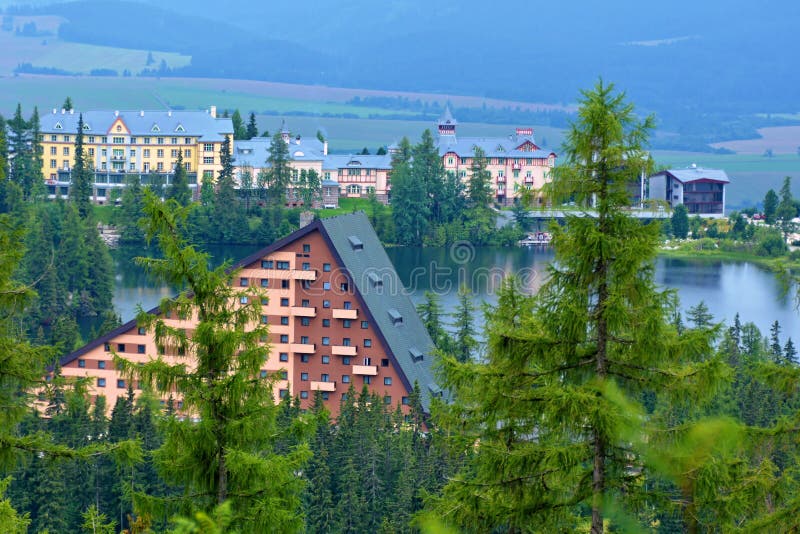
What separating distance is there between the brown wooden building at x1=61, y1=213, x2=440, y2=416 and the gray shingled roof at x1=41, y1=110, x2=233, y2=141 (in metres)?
61.1

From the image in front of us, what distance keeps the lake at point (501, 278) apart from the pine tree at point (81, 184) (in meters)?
2.58

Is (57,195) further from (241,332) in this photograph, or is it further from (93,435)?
(241,332)

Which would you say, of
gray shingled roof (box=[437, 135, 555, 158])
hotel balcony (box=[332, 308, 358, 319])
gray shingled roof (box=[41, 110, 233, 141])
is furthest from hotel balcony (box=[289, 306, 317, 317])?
gray shingled roof (box=[437, 135, 555, 158])

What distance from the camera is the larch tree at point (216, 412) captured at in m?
13.8

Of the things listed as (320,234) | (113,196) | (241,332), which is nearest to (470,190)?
(113,196)

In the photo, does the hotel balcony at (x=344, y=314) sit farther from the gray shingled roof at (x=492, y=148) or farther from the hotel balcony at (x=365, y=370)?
the gray shingled roof at (x=492, y=148)

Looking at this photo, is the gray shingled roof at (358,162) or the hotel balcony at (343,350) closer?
the hotel balcony at (343,350)

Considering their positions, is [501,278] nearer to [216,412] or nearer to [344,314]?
[344,314]

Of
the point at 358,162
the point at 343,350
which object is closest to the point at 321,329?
the point at 343,350

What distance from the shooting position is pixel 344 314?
131 feet

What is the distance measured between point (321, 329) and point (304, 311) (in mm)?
558

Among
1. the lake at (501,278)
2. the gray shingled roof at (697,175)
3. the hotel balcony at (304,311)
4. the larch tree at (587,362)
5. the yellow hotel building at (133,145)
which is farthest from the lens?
the gray shingled roof at (697,175)

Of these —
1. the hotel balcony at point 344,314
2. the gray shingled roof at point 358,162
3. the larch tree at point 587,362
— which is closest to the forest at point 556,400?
the larch tree at point 587,362

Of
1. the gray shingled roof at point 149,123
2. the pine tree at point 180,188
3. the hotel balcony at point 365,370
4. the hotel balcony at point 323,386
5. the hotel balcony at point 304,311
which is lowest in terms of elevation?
the hotel balcony at point 323,386
